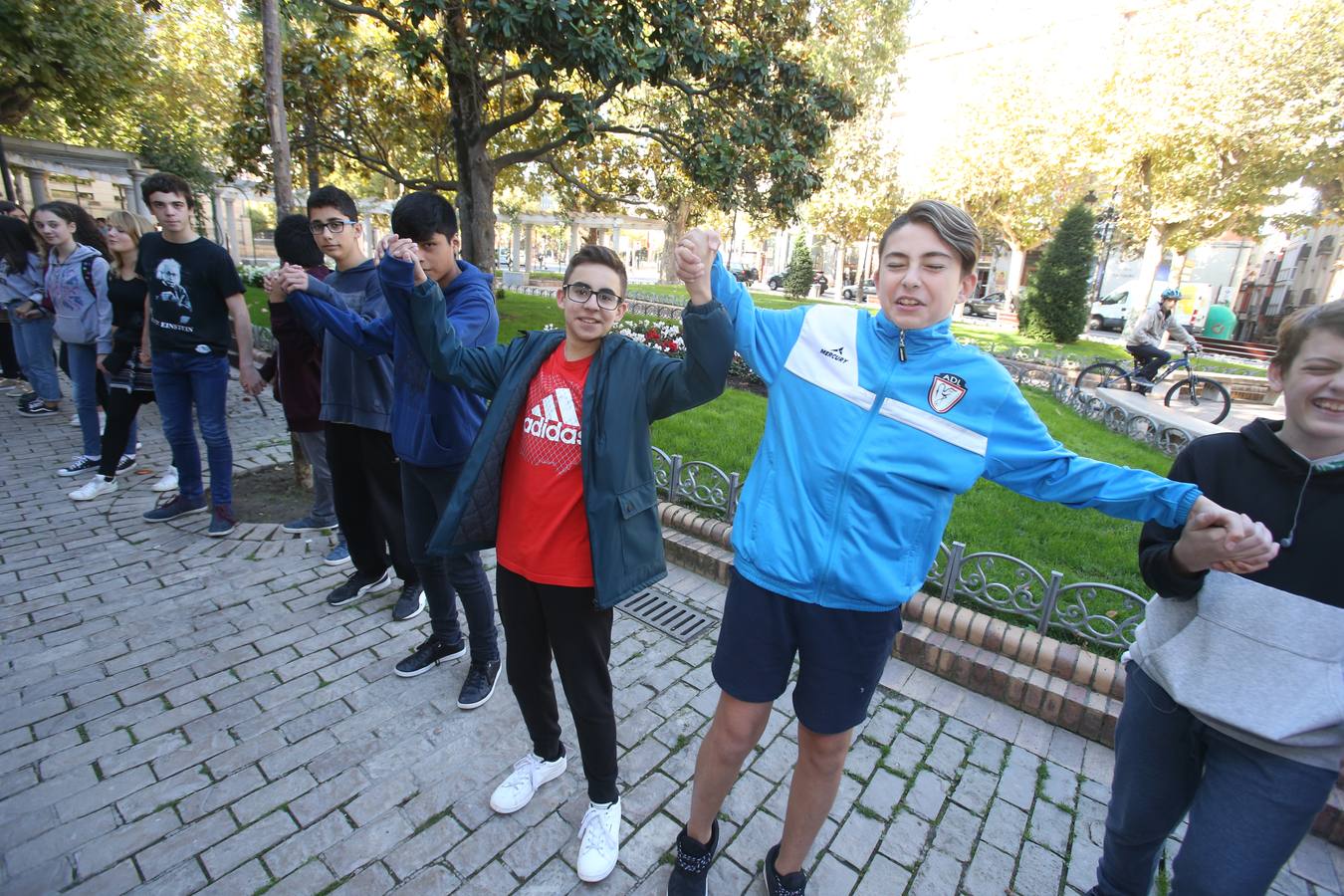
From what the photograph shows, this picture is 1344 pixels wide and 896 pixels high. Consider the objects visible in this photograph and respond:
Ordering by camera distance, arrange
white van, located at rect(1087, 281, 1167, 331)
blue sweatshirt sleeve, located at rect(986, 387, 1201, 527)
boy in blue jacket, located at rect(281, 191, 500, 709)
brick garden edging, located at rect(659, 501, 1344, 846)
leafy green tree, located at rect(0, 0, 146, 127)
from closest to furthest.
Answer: blue sweatshirt sleeve, located at rect(986, 387, 1201, 527) → boy in blue jacket, located at rect(281, 191, 500, 709) → brick garden edging, located at rect(659, 501, 1344, 846) → leafy green tree, located at rect(0, 0, 146, 127) → white van, located at rect(1087, 281, 1167, 331)

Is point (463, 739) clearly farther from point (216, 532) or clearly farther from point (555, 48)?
point (555, 48)

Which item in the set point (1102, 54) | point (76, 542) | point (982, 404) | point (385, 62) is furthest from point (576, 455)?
point (1102, 54)

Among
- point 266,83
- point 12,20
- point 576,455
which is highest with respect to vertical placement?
point 12,20

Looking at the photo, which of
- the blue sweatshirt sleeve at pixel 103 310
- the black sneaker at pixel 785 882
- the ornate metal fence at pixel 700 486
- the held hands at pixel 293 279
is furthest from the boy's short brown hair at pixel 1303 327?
the blue sweatshirt sleeve at pixel 103 310

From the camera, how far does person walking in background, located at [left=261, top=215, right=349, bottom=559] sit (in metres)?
3.43

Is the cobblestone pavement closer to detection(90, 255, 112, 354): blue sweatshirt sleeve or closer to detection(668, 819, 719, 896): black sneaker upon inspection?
detection(668, 819, 719, 896): black sneaker

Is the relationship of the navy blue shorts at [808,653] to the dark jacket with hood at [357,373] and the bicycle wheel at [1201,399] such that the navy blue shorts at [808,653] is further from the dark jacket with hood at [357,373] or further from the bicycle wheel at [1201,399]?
the bicycle wheel at [1201,399]

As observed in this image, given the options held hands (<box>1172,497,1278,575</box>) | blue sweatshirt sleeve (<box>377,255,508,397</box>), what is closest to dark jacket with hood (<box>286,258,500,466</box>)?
blue sweatshirt sleeve (<box>377,255,508,397</box>)

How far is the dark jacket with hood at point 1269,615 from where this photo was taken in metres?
1.57

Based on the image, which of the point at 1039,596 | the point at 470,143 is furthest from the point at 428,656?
the point at 470,143

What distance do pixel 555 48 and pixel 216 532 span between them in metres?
5.71

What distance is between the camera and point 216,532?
454 centimetres

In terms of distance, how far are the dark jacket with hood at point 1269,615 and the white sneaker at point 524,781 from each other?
7.11 feet

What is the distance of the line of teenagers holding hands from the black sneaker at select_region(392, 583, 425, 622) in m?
1.57
